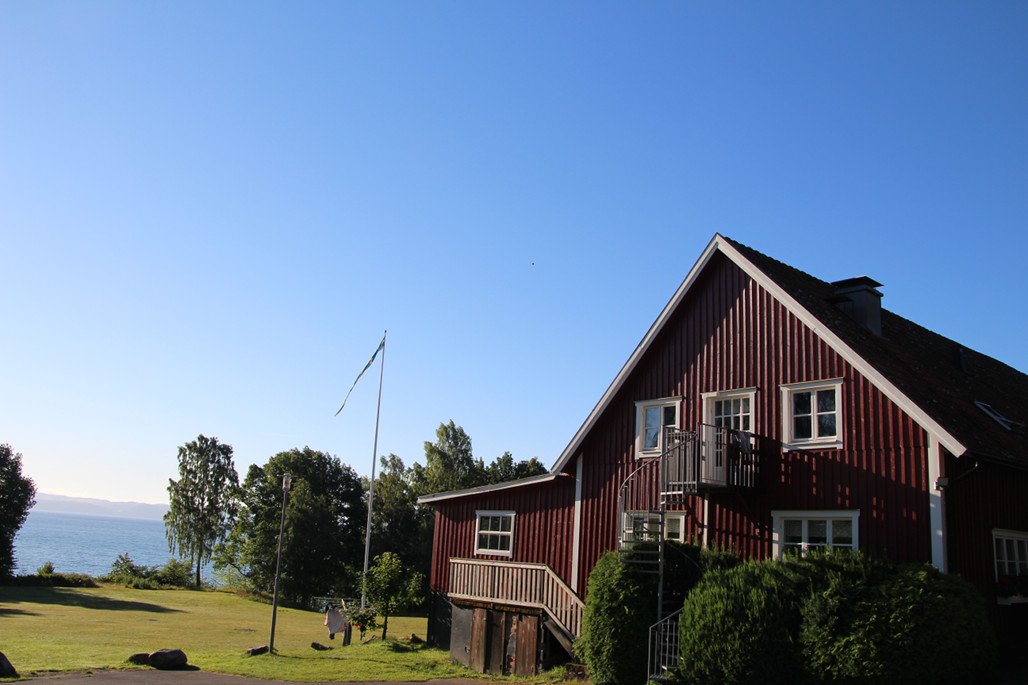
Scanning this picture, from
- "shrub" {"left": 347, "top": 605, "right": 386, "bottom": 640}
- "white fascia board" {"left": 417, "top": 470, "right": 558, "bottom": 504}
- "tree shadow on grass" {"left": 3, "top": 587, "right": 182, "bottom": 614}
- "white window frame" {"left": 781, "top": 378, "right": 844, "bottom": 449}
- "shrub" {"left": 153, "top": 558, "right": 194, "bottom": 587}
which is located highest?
"white window frame" {"left": 781, "top": 378, "right": 844, "bottom": 449}

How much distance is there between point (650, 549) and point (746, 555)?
2.18 metres

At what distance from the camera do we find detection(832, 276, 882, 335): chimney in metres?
20.4

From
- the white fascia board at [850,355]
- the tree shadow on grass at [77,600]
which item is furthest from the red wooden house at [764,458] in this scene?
the tree shadow on grass at [77,600]

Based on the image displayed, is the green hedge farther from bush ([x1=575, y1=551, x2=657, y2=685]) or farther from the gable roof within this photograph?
the gable roof

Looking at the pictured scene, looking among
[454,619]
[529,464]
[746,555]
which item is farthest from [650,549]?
[529,464]

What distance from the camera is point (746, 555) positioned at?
714 inches

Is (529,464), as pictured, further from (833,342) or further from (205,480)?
(833,342)

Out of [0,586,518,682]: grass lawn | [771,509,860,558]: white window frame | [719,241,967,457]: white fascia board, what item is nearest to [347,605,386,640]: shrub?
[0,586,518,682]: grass lawn

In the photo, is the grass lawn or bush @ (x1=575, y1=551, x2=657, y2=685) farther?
the grass lawn

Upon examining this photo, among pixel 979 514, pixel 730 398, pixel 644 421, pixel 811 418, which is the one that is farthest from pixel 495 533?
pixel 979 514

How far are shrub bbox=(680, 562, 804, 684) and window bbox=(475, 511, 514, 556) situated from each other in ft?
31.8

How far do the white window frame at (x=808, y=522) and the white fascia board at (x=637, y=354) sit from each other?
18.4ft

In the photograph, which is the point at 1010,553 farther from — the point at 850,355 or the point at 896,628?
the point at 896,628

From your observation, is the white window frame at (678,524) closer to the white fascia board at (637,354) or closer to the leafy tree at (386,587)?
the white fascia board at (637,354)
